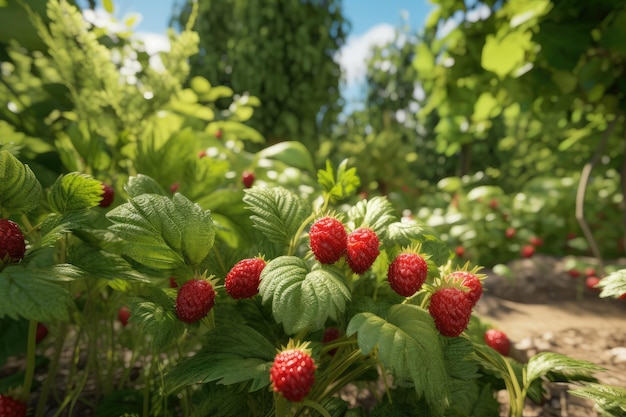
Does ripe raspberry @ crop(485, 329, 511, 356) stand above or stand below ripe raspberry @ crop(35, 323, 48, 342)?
above

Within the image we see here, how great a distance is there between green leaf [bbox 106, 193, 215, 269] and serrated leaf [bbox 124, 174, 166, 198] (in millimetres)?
113

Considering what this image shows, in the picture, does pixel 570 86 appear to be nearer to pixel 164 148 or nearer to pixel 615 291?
pixel 615 291

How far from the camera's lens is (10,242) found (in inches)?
26.4

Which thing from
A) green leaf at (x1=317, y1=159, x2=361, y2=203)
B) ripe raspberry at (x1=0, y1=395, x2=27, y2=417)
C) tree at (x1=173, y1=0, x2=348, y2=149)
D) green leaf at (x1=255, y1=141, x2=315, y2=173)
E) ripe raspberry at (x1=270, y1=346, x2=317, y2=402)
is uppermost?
tree at (x1=173, y1=0, x2=348, y2=149)

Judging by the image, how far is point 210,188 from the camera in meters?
1.21

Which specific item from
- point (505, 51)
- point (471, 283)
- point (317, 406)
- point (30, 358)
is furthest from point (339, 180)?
point (505, 51)

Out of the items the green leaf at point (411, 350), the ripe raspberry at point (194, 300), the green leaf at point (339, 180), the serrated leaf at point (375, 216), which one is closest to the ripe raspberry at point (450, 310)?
the green leaf at point (411, 350)

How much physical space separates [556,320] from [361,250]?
2.28 meters

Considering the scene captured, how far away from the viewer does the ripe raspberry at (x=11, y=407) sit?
0.74 meters

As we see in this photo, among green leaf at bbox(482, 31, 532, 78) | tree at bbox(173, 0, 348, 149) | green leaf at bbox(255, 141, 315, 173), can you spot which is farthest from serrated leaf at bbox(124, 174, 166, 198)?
tree at bbox(173, 0, 348, 149)

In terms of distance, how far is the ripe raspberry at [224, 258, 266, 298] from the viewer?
73 centimetres

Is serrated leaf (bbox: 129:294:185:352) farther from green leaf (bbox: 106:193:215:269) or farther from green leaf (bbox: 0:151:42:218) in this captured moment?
green leaf (bbox: 0:151:42:218)

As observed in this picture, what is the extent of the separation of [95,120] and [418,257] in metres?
1.08

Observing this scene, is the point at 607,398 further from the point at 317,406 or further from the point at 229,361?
the point at 229,361
